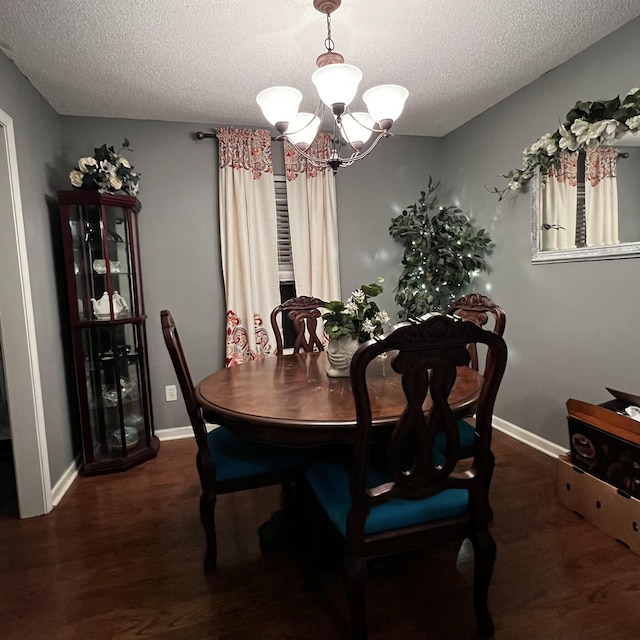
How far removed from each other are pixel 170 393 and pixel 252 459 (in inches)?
69.8

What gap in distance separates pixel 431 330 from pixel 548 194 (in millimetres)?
2072

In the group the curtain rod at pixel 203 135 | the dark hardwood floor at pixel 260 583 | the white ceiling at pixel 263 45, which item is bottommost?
the dark hardwood floor at pixel 260 583

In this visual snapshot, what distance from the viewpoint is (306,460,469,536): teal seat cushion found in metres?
1.32

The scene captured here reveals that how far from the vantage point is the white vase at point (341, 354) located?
191 cm

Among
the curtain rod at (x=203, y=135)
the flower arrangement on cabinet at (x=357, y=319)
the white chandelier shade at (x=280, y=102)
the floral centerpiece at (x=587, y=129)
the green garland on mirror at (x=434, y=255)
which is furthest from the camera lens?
the green garland on mirror at (x=434, y=255)

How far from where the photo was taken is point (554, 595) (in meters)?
1.62

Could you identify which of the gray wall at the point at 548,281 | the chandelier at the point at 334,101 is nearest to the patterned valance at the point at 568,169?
the gray wall at the point at 548,281

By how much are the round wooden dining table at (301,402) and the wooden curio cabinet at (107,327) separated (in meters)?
1.15

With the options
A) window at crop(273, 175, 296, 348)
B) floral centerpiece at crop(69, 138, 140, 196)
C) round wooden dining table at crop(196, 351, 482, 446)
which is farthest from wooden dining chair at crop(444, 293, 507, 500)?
floral centerpiece at crop(69, 138, 140, 196)

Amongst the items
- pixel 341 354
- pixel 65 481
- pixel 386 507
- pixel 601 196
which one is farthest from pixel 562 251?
pixel 65 481

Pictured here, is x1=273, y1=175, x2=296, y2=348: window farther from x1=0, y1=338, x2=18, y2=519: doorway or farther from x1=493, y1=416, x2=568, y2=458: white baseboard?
x1=0, y1=338, x2=18, y2=519: doorway

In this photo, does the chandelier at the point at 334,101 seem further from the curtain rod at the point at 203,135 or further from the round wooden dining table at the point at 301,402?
the curtain rod at the point at 203,135

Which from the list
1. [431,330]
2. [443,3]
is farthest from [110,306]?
[443,3]

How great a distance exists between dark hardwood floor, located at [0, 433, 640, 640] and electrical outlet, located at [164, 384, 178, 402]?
1.07 m
